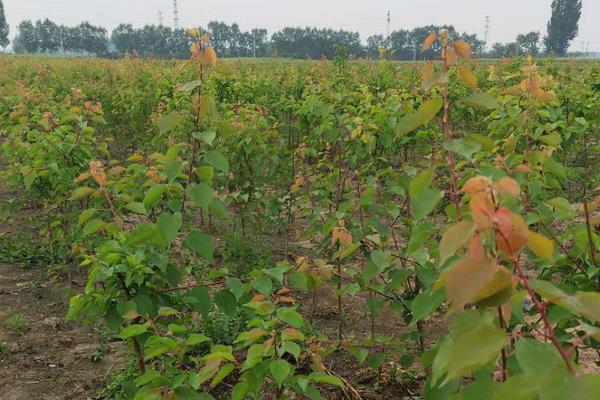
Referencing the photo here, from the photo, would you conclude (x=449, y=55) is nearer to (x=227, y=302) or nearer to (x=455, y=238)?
(x=455, y=238)

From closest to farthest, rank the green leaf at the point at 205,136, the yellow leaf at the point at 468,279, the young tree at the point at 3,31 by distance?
1. the yellow leaf at the point at 468,279
2. the green leaf at the point at 205,136
3. the young tree at the point at 3,31

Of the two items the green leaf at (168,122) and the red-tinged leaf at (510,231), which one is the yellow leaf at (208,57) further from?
the red-tinged leaf at (510,231)

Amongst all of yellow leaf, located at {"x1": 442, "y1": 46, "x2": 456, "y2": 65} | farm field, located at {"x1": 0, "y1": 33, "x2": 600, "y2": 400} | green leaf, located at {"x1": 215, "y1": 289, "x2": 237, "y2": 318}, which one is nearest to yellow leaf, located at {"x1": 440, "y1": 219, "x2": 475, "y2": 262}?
farm field, located at {"x1": 0, "y1": 33, "x2": 600, "y2": 400}

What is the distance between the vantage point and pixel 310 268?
85.1 inches

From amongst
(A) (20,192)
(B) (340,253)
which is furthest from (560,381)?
(A) (20,192)

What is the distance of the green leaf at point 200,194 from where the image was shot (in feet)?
5.72

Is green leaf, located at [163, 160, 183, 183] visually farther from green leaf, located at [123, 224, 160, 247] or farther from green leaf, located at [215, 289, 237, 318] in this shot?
green leaf, located at [215, 289, 237, 318]

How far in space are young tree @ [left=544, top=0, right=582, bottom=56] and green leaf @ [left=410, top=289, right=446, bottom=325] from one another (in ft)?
280

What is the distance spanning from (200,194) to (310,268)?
605 millimetres

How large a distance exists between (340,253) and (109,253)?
745 mm

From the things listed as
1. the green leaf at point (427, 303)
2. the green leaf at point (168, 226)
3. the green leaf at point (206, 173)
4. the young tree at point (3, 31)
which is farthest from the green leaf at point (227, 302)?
the young tree at point (3, 31)

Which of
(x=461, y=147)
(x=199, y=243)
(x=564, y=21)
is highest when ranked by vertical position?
(x=564, y=21)

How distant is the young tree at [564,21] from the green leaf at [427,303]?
8523 cm

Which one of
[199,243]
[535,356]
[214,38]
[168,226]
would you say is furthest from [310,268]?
[214,38]
